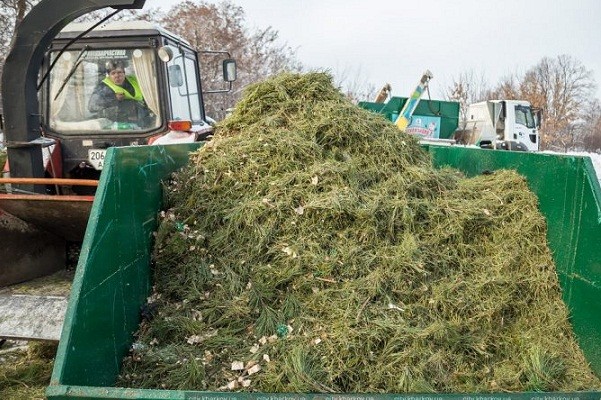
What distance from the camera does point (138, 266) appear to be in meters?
2.77

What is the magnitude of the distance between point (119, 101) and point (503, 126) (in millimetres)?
13307

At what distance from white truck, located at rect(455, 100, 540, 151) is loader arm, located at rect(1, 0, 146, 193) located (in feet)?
43.6

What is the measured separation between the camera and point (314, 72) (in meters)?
4.09

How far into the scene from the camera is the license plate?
454 centimetres

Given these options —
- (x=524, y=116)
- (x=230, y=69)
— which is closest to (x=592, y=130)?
(x=524, y=116)

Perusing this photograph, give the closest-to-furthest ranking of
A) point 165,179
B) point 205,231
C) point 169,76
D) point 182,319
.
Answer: point 182,319, point 205,231, point 165,179, point 169,76

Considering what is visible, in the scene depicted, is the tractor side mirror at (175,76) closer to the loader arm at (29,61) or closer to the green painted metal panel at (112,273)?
the loader arm at (29,61)

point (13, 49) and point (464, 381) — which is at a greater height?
point (13, 49)

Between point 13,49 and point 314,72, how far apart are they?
2.15 m

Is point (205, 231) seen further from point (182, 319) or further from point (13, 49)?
point (13, 49)

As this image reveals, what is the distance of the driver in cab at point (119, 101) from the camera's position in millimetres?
4848

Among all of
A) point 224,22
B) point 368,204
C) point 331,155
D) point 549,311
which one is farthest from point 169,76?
point 224,22

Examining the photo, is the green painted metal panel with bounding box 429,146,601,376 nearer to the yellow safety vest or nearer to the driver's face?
the yellow safety vest

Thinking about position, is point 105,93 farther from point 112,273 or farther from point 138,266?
point 112,273
